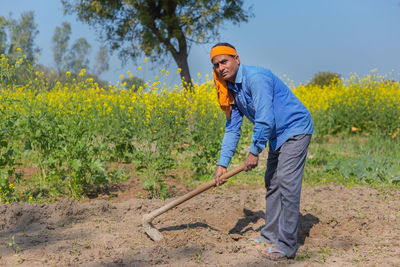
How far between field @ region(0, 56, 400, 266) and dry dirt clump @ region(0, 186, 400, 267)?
0.01 meters

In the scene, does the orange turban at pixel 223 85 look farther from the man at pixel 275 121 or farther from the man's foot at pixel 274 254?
the man's foot at pixel 274 254

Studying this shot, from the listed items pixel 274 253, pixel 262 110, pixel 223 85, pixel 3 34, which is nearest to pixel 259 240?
pixel 274 253

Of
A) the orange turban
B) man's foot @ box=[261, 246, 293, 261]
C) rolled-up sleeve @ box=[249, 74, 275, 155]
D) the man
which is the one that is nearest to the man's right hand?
the man

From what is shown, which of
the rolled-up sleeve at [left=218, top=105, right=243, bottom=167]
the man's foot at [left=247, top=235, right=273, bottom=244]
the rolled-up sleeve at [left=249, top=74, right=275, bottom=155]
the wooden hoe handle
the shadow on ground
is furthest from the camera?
the shadow on ground

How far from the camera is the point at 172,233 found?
13.0 ft

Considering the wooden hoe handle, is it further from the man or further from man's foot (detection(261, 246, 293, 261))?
man's foot (detection(261, 246, 293, 261))

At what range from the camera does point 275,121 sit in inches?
135

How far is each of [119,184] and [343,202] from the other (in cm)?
302

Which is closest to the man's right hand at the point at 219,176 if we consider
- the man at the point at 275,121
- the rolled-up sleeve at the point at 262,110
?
the man at the point at 275,121

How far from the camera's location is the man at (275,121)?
323 cm

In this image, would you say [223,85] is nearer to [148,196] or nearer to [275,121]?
[275,121]

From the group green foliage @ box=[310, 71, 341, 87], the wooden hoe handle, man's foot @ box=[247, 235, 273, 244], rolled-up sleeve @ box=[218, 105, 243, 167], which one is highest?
green foliage @ box=[310, 71, 341, 87]

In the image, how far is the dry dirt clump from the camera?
3.35m

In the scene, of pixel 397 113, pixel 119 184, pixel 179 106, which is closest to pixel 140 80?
pixel 179 106
